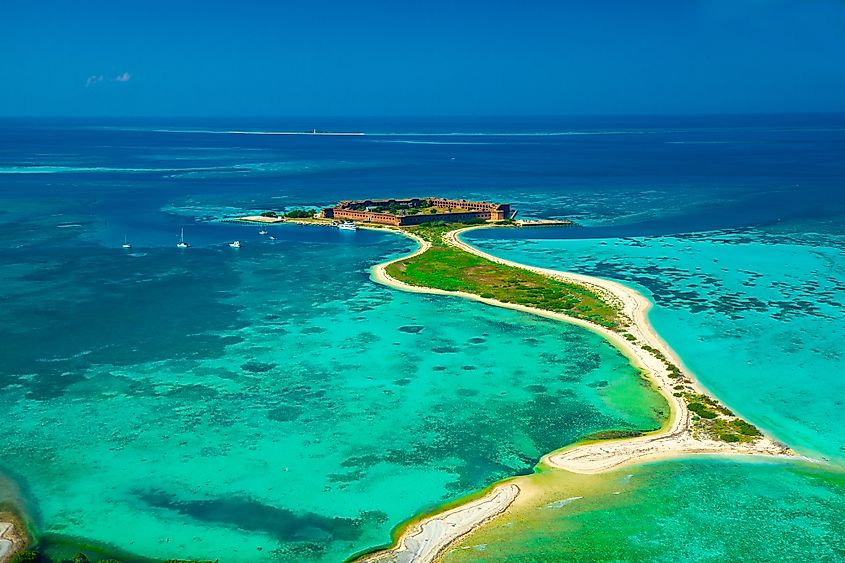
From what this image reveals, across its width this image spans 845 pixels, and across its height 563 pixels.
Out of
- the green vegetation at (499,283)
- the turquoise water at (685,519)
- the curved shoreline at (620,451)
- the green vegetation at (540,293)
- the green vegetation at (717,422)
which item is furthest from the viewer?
the green vegetation at (499,283)

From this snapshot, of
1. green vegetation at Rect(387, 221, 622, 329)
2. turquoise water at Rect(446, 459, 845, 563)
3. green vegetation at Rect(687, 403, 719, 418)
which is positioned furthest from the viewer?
green vegetation at Rect(387, 221, 622, 329)

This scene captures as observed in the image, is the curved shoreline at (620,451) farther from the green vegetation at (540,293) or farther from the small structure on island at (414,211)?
the small structure on island at (414,211)

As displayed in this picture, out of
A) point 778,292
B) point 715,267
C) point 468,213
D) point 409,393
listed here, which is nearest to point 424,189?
point 468,213

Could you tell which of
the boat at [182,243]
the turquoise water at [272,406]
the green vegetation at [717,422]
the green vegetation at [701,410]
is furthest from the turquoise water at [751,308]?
the boat at [182,243]

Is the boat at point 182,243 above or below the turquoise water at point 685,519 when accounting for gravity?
above

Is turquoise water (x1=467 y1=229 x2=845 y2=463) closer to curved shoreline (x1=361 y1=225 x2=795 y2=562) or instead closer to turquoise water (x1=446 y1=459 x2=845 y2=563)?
curved shoreline (x1=361 y1=225 x2=795 y2=562)

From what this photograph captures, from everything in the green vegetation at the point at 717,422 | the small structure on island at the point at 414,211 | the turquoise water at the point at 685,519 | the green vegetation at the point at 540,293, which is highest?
the small structure on island at the point at 414,211

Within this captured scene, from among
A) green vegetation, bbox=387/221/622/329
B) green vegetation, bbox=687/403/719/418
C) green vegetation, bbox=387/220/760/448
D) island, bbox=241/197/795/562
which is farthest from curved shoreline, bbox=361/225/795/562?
green vegetation, bbox=387/221/622/329
